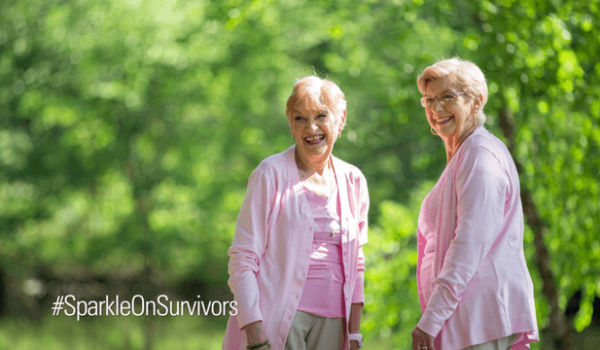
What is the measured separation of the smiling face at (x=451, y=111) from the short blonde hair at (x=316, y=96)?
33 cm

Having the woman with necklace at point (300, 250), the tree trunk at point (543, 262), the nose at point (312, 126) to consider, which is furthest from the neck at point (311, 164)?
the tree trunk at point (543, 262)

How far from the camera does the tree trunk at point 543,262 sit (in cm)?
417

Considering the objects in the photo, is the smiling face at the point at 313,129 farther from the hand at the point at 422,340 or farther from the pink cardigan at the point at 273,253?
the hand at the point at 422,340

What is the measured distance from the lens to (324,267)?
6.99ft

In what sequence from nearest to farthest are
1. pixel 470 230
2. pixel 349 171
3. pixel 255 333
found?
1. pixel 470 230
2. pixel 255 333
3. pixel 349 171

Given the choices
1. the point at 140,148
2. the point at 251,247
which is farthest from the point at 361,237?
the point at 140,148

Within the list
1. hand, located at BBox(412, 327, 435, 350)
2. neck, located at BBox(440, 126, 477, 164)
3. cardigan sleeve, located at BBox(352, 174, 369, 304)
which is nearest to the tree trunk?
cardigan sleeve, located at BBox(352, 174, 369, 304)

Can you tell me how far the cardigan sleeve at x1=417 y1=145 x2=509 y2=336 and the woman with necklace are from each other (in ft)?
1.44

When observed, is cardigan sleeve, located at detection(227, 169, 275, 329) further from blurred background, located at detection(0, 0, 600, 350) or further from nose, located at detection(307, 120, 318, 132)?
blurred background, located at detection(0, 0, 600, 350)

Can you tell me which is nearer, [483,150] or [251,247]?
[483,150]

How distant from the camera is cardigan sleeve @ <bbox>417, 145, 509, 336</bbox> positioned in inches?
68.5

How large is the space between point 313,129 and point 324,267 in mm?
482

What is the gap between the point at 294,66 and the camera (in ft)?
33.8

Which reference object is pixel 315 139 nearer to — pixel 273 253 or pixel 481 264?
pixel 273 253
